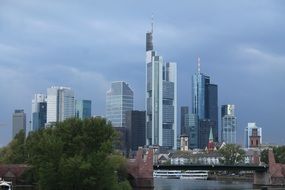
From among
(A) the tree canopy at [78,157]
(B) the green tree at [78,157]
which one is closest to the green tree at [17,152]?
(A) the tree canopy at [78,157]

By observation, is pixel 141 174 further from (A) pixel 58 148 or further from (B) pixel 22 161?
(A) pixel 58 148

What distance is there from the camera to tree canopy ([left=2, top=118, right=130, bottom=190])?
72875 mm

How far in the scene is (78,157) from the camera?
240 feet

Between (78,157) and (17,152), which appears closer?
(78,157)

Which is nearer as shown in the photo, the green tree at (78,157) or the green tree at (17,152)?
the green tree at (78,157)

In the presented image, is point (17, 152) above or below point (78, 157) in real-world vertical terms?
below

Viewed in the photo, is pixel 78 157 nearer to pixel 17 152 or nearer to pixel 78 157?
pixel 78 157

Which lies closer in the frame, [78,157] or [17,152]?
[78,157]

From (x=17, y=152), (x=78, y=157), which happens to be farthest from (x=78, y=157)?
(x=17, y=152)

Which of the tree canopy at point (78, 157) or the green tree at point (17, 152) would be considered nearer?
the tree canopy at point (78, 157)

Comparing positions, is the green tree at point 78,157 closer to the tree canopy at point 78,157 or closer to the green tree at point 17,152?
the tree canopy at point 78,157

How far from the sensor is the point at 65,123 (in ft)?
265

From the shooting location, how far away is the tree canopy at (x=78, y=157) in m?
72.9

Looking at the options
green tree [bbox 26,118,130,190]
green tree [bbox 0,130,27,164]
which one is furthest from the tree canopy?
green tree [bbox 0,130,27,164]
